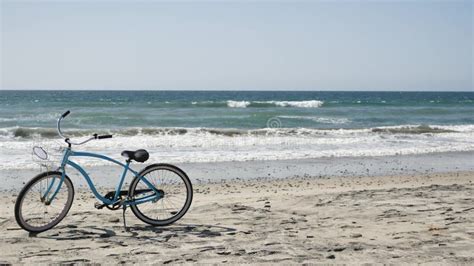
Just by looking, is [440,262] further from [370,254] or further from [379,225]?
[379,225]

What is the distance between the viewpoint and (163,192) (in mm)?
5176

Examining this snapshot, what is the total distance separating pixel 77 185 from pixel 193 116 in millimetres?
23743

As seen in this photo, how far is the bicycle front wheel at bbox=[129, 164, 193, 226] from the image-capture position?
5.10 metres

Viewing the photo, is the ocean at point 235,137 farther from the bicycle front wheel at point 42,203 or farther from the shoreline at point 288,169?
the bicycle front wheel at point 42,203

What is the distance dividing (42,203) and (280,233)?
2.29 meters

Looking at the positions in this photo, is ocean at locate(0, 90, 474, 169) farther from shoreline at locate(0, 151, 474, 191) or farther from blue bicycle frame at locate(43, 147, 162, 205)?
blue bicycle frame at locate(43, 147, 162, 205)

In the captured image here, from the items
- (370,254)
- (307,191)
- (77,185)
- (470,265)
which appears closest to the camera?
(470,265)

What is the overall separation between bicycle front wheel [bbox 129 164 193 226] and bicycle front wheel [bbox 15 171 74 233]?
66 centimetres

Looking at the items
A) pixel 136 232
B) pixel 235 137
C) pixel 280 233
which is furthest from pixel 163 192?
pixel 235 137

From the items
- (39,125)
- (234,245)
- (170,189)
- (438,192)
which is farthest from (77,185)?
(39,125)

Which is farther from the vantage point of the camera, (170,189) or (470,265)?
(170,189)

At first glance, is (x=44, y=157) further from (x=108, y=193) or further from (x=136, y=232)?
(x=136, y=232)

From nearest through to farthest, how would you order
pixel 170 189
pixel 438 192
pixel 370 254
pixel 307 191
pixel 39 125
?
pixel 370 254 < pixel 170 189 < pixel 438 192 < pixel 307 191 < pixel 39 125

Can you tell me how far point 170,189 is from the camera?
5355 mm
